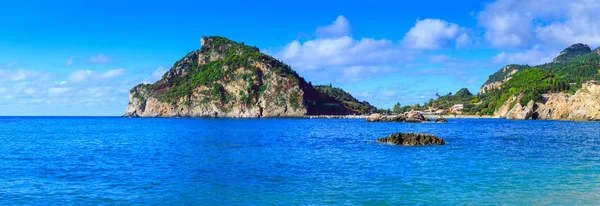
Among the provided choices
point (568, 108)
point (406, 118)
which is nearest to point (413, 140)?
point (406, 118)

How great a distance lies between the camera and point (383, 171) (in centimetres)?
2811

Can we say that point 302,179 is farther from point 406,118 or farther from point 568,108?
point 568,108

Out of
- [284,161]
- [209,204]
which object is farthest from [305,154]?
[209,204]

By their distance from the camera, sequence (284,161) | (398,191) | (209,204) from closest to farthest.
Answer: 1. (209,204)
2. (398,191)
3. (284,161)

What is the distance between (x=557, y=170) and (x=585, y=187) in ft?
21.8

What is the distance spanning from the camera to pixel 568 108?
15250 centimetres

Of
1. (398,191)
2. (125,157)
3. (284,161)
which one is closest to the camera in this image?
(398,191)

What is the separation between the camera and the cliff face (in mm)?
138250

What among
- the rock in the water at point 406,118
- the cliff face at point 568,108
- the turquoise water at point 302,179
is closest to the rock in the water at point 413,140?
the turquoise water at point 302,179

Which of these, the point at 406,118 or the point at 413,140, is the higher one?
the point at 406,118

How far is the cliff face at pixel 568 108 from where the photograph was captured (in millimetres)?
138250

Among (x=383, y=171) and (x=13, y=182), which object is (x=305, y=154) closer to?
(x=383, y=171)

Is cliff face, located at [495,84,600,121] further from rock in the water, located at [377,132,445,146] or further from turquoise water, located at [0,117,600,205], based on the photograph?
turquoise water, located at [0,117,600,205]

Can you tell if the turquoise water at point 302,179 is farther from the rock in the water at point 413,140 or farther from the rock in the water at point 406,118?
the rock in the water at point 406,118
